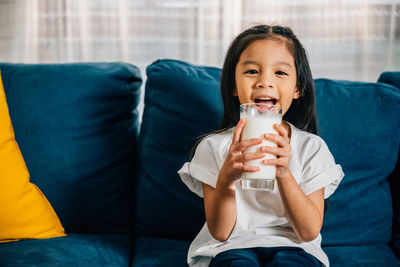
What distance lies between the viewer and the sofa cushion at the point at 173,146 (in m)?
1.65

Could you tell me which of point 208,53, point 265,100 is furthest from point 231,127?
point 208,53

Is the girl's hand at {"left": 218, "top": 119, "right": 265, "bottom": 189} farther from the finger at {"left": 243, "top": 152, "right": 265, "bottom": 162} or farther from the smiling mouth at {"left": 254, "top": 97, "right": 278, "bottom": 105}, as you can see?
the smiling mouth at {"left": 254, "top": 97, "right": 278, "bottom": 105}

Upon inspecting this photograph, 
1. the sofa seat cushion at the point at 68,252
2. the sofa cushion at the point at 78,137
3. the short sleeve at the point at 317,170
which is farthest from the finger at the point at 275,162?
the sofa cushion at the point at 78,137

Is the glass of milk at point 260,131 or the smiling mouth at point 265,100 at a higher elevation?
the smiling mouth at point 265,100

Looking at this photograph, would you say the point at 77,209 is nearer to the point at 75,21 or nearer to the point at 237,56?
the point at 237,56

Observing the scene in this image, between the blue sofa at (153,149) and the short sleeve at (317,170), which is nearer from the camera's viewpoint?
the short sleeve at (317,170)

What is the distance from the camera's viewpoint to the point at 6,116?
1551 mm

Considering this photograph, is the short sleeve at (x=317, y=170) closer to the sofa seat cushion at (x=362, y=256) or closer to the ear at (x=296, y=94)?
the ear at (x=296, y=94)

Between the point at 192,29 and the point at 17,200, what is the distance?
4.74 feet

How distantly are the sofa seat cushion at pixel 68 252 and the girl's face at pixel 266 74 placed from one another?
681 mm

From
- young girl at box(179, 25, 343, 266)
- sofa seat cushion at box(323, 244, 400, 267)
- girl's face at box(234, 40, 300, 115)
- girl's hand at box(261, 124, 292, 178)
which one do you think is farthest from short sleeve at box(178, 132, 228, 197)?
sofa seat cushion at box(323, 244, 400, 267)

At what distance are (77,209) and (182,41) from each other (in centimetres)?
125

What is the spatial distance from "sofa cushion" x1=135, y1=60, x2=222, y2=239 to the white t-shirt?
28 cm

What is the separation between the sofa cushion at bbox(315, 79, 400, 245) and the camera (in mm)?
1609
